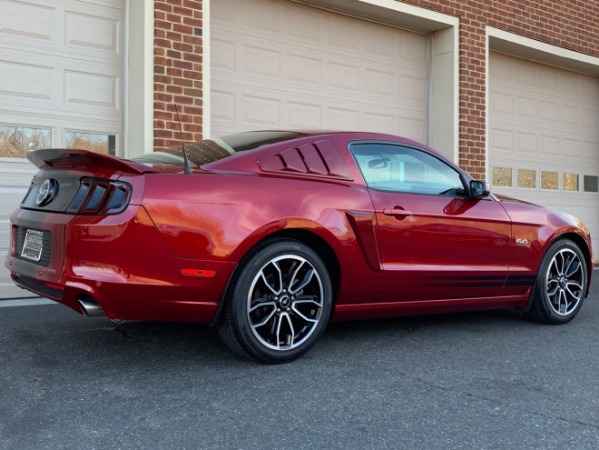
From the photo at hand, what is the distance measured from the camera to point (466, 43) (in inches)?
353

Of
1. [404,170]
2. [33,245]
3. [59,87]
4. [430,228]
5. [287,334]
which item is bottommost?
[287,334]

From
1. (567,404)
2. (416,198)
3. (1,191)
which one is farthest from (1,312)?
(567,404)

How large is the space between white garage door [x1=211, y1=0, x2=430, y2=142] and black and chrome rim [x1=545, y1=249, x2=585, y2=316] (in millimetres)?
3600

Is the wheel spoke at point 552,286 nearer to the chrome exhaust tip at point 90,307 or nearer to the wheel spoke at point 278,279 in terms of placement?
the wheel spoke at point 278,279

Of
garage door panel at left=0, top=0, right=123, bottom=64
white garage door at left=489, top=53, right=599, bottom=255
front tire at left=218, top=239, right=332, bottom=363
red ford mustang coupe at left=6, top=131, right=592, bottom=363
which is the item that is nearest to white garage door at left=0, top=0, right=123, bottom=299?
garage door panel at left=0, top=0, right=123, bottom=64

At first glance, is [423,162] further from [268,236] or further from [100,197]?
[100,197]

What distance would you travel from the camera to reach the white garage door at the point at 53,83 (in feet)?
19.6

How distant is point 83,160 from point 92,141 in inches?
124

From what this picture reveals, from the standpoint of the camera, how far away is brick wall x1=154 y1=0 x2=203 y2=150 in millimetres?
6332

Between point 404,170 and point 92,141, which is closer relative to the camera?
point 404,170

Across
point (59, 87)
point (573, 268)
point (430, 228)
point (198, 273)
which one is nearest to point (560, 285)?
point (573, 268)

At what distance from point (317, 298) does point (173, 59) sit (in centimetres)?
360

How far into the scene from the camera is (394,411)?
2.92 m

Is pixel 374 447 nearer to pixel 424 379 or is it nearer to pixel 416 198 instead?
pixel 424 379
